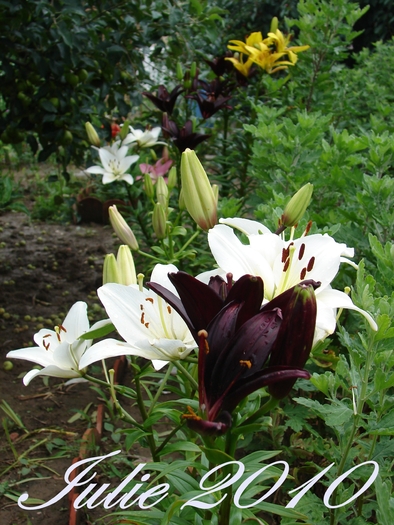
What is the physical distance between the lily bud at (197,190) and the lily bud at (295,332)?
0.33 meters

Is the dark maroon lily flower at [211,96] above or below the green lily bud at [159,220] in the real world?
above

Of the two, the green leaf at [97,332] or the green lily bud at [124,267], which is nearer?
the green leaf at [97,332]

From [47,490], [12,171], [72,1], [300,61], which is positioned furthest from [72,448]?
[12,171]

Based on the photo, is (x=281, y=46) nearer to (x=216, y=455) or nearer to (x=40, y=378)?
(x=40, y=378)

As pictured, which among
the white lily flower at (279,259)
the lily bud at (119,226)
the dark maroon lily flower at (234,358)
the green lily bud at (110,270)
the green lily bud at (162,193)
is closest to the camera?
the dark maroon lily flower at (234,358)

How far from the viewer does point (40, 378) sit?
2.20m

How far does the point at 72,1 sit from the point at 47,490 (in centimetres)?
156

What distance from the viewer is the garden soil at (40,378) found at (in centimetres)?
163

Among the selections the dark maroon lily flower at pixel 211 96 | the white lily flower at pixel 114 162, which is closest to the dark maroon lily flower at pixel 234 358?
the white lily flower at pixel 114 162

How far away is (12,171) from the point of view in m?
5.02

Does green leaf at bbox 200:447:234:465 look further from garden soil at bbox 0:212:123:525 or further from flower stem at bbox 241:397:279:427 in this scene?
garden soil at bbox 0:212:123:525

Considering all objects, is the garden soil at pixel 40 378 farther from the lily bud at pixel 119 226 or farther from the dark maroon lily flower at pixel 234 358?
the dark maroon lily flower at pixel 234 358

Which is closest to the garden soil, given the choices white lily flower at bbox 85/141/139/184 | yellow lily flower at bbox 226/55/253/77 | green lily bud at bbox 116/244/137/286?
white lily flower at bbox 85/141/139/184

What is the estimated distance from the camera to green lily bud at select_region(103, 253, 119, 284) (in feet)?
2.61
